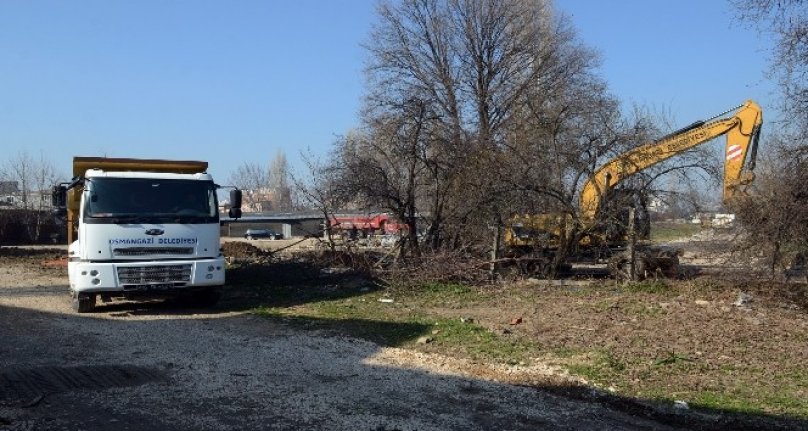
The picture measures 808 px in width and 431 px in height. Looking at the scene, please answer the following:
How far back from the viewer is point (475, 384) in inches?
337

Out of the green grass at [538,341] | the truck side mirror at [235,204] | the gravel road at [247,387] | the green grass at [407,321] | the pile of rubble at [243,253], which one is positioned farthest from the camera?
the pile of rubble at [243,253]

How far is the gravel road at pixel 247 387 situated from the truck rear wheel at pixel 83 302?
5.33 ft

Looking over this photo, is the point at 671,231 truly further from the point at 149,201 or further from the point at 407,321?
the point at 149,201

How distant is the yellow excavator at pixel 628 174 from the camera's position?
17797mm

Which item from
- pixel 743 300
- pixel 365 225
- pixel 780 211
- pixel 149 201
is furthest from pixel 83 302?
pixel 780 211

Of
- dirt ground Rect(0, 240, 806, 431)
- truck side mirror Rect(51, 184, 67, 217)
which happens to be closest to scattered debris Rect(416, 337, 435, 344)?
dirt ground Rect(0, 240, 806, 431)

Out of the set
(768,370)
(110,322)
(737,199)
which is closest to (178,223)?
(110,322)

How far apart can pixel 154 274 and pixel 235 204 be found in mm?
2650

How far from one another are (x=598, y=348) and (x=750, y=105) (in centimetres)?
1155

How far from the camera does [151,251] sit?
14.2 metres

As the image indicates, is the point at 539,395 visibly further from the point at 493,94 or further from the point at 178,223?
the point at 493,94

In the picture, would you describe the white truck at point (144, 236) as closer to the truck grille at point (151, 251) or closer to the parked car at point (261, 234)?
the truck grille at point (151, 251)

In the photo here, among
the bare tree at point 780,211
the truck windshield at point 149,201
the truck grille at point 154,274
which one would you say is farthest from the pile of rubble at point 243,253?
the bare tree at point 780,211

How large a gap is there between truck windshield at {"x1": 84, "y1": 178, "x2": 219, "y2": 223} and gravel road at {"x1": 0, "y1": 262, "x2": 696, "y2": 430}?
2394 millimetres
